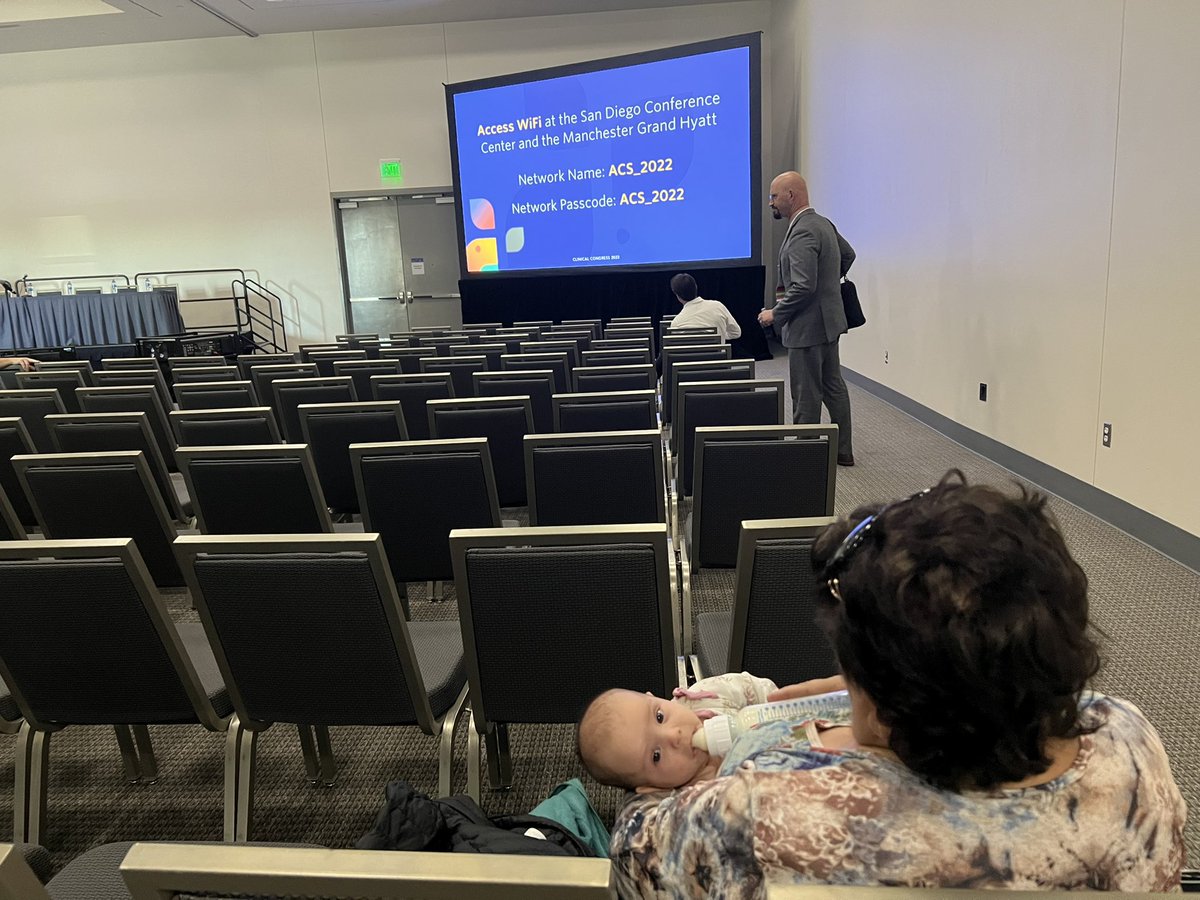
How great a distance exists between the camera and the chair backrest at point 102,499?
8.00 ft

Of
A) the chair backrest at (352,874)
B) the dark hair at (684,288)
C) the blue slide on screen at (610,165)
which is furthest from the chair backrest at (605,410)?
the blue slide on screen at (610,165)

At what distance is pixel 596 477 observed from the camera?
2.53 meters

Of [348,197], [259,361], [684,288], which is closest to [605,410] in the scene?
[684,288]

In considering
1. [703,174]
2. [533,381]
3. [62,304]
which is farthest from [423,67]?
[533,381]

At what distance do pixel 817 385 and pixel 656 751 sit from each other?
430 cm

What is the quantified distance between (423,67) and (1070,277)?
34.5 ft

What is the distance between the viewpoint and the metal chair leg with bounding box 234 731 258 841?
70.4 inches

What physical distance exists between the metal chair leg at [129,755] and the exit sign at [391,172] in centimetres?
1129

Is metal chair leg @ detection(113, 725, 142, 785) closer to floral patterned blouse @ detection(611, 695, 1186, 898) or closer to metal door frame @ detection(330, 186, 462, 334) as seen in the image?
floral patterned blouse @ detection(611, 695, 1186, 898)

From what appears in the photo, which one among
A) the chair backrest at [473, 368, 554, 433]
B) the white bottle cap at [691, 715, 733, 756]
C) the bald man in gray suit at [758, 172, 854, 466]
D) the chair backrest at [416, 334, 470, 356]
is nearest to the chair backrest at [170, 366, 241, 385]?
the chair backrest at [416, 334, 470, 356]

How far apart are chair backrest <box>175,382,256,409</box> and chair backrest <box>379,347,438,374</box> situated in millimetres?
1204

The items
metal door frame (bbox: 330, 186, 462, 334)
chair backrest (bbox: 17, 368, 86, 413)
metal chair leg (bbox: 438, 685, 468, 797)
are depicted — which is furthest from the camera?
metal door frame (bbox: 330, 186, 462, 334)

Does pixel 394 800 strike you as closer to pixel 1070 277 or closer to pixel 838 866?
pixel 838 866

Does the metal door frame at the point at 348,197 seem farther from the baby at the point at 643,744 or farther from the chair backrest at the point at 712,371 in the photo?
the baby at the point at 643,744
